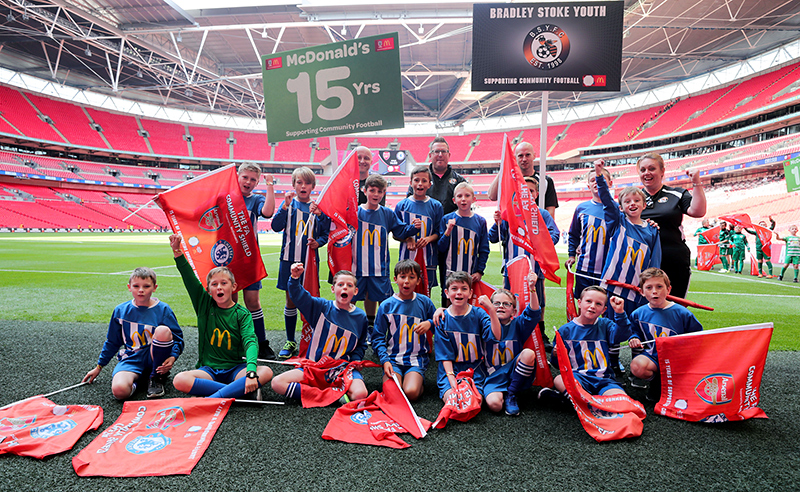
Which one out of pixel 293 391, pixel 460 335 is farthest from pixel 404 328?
pixel 293 391

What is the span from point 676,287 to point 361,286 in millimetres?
3171

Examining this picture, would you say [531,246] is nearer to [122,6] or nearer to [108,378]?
[108,378]

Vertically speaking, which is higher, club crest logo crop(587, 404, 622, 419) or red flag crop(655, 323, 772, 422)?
red flag crop(655, 323, 772, 422)

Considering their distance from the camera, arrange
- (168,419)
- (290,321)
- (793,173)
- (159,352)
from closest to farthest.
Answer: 1. (168,419)
2. (159,352)
3. (290,321)
4. (793,173)

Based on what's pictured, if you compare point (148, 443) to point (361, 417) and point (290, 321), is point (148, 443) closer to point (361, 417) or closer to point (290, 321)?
point (361, 417)

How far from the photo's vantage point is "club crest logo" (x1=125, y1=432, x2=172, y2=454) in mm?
2333

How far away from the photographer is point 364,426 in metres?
2.70

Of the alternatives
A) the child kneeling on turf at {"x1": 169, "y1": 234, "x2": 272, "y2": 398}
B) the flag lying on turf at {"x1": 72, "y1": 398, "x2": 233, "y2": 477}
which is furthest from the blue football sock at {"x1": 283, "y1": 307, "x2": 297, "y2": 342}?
the flag lying on turf at {"x1": 72, "y1": 398, "x2": 233, "y2": 477}

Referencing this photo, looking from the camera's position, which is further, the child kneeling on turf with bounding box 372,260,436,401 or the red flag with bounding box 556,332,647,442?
the child kneeling on turf with bounding box 372,260,436,401

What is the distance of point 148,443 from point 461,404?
81.2 inches

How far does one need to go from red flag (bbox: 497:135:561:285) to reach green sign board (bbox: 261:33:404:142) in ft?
4.84

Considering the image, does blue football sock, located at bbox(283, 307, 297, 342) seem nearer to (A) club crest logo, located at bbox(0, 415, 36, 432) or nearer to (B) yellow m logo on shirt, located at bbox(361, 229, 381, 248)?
(B) yellow m logo on shirt, located at bbox(361, 229, 381, 248)

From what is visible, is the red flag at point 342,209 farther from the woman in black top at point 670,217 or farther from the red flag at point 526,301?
the woman in black top at point 670,217

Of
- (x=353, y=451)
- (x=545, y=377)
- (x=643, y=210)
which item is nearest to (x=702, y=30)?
(x=643, y=210)
